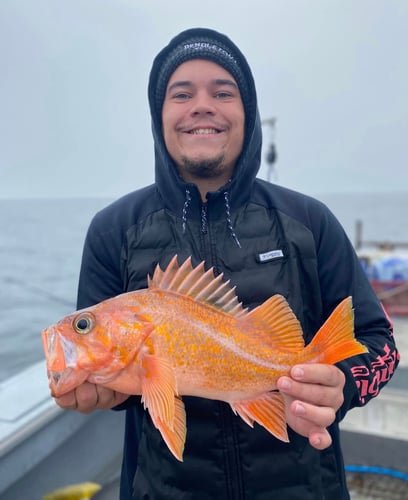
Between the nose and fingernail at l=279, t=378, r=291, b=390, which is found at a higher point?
the nose

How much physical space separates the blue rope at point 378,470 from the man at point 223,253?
1949mm

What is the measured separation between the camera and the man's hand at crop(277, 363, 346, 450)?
57.7 inches

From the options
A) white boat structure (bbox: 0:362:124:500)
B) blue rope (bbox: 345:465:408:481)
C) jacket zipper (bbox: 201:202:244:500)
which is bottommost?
blue rope (bbox: 345:465:408:481)

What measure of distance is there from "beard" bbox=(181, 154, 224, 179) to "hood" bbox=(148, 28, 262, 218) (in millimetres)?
76

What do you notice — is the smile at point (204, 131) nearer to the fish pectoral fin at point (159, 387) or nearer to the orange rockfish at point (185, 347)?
the orange rockfish at point (185, 347)

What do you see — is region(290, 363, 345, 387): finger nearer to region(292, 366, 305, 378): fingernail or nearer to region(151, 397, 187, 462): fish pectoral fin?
region(292, 366, 305, 378): fingernail

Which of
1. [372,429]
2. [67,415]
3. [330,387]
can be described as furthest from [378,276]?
[330,387]

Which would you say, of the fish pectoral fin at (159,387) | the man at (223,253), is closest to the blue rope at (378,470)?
the man at (223,253)

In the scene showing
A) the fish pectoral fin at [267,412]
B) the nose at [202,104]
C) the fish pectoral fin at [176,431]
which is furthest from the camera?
the nose at [202,104]

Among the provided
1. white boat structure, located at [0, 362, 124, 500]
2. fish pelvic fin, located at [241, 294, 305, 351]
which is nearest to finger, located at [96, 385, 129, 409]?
fish pelvic fin, located at [241, 294, 305, 351]

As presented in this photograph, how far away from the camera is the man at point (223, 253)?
187cm

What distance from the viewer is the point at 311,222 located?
2133 mm

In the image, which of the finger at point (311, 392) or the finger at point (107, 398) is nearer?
the finger at point (311, 392)

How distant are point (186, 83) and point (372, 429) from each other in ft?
11.1
